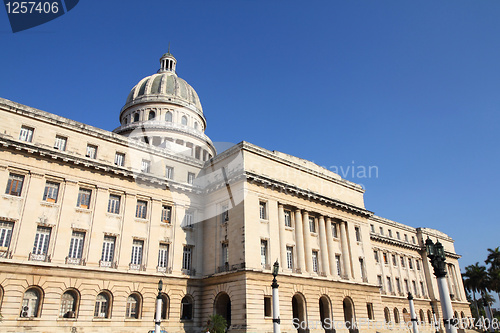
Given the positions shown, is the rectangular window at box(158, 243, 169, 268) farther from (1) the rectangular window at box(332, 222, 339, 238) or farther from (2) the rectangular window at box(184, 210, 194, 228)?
(1) the rectangular window at box(332, 222, 339, 238)

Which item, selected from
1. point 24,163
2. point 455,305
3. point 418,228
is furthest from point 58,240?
point 455,305

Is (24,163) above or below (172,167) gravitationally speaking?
below

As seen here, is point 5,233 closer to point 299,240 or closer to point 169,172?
point 169,172

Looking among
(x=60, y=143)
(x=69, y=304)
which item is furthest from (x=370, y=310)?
(x=60, y=143)

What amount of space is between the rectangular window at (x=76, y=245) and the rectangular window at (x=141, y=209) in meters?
5.08

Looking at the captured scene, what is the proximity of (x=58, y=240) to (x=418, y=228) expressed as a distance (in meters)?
61.6

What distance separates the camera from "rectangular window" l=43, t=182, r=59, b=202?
30.3m

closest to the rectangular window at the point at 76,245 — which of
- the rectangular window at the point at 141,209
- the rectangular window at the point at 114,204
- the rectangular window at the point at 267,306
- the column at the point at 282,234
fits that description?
the rectangular window at the point at 114,204

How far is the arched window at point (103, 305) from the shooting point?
30.2m

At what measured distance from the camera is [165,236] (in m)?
35.8

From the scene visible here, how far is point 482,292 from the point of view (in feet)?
266

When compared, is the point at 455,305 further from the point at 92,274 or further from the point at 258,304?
the point at 92,274

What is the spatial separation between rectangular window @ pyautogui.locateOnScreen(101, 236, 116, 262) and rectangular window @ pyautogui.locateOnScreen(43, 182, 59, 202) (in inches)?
208

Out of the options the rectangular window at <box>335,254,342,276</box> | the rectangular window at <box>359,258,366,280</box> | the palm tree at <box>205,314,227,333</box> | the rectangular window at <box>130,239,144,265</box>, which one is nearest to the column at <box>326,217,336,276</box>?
the rectangular window at <box>335,254,342,276</box>
